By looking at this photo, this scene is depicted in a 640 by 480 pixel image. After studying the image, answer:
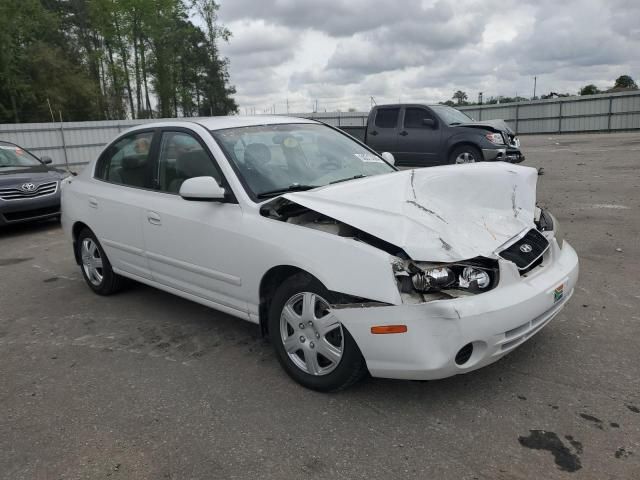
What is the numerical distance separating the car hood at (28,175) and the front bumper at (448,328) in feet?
25.3

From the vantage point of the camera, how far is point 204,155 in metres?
3.97

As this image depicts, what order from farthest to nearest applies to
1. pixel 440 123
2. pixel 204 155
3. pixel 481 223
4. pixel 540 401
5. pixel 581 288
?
pixel 440 123
pixel 581 288
pixel 204 155
pixel 481 223
pixel 540 401

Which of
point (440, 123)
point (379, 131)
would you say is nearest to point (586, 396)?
point (440, 123)

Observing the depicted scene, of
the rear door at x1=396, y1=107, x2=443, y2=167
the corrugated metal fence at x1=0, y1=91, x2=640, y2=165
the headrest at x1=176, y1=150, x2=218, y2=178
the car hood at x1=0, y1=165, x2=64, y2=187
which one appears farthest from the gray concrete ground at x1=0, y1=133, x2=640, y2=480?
the corrugated metal fence at x1=0, y1=91, x2=640, y2=165

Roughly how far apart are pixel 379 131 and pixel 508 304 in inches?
434

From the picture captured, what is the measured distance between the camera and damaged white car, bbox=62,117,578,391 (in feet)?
9.16

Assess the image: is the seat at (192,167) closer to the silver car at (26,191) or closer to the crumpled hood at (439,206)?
the crumpled hood at (439,206)

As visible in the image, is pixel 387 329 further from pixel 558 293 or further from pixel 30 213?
pixel 30 213

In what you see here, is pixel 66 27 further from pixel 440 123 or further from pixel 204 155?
pixel 204 155

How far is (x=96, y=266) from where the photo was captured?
206 inches

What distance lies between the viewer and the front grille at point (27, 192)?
858 cm

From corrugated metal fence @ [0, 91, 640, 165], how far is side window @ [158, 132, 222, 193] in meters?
16.4

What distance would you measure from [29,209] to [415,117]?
27.2 ft

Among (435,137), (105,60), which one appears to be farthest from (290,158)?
(105,60)
